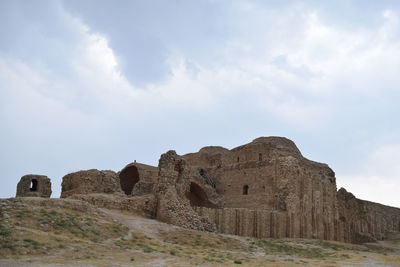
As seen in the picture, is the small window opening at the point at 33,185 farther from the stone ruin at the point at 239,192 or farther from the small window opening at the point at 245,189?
the small window opening at the point at 245,189

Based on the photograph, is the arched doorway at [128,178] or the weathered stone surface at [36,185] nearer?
the weathered stone surface at [36,185]

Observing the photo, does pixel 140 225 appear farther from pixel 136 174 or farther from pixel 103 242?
pixel 136 174

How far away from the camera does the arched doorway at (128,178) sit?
3628 centimetres

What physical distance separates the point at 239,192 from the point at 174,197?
10.8 metres

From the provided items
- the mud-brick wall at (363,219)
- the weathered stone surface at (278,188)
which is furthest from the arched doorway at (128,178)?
the mud-brick wall at (363,219)

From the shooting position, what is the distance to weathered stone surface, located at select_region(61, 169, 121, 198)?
2314 cm

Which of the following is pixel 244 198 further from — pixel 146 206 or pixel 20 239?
pixel 20 239

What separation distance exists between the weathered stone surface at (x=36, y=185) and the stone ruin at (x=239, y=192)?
2409 mm

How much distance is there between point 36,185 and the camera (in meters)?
26.4

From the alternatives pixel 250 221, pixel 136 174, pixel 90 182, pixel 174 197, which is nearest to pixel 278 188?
pixel 250 221

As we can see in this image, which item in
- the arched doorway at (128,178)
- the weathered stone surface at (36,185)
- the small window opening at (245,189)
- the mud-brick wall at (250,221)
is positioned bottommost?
the mud-brick wall at (250,221)

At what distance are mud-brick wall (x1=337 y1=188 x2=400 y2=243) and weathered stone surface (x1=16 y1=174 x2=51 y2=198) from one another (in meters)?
23.3

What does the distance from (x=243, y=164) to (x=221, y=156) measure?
118 inches

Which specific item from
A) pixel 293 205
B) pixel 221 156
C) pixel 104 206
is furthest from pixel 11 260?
pixel 221 156
